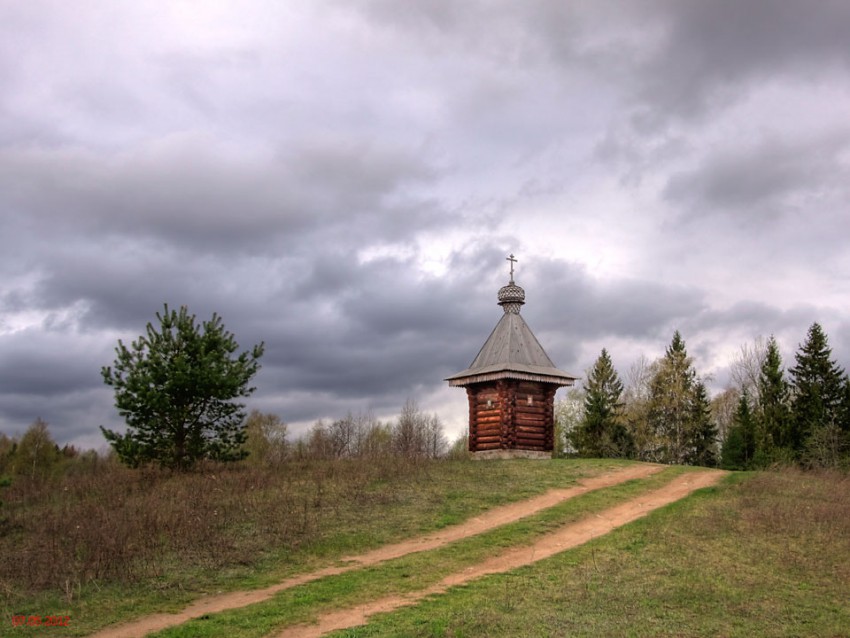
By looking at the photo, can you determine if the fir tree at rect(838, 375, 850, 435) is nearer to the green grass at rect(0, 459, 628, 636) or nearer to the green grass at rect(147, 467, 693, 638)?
the green grass at rect(0, 459, 628, 636)

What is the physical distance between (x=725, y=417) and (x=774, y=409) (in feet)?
61.8

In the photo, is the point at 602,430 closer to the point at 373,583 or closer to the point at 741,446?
the point at 741,446

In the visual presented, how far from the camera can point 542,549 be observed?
17.1 meters

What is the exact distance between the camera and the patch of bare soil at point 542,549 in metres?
12.4

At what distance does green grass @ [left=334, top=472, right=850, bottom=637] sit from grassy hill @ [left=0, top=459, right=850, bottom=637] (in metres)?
0.05

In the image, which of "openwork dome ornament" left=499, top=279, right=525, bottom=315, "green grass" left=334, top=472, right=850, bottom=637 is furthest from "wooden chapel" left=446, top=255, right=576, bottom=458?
"green grass" left=334, top=472, right=850, bottom=637

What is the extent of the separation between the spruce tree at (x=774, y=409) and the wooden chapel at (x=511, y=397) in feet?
47.0

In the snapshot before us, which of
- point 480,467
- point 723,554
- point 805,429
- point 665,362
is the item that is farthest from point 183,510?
point 665,362

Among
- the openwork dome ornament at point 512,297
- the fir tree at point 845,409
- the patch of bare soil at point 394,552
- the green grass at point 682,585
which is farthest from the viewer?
the fir tree at point 845,409

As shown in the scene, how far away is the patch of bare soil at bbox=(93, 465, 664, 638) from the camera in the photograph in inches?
506

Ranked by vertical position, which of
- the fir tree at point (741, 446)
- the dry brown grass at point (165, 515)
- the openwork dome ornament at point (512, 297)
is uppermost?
the openwork dome ornament at point (512, 297)

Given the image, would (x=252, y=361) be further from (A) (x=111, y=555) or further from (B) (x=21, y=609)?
(B) (x=21, y=609)

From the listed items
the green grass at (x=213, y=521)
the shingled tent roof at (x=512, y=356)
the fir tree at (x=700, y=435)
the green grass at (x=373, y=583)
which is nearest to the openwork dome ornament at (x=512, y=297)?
the shingled tent roof at (x=512, y=356)

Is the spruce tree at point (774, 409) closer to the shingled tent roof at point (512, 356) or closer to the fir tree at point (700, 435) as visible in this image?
the fir tree at point (700, 435)
